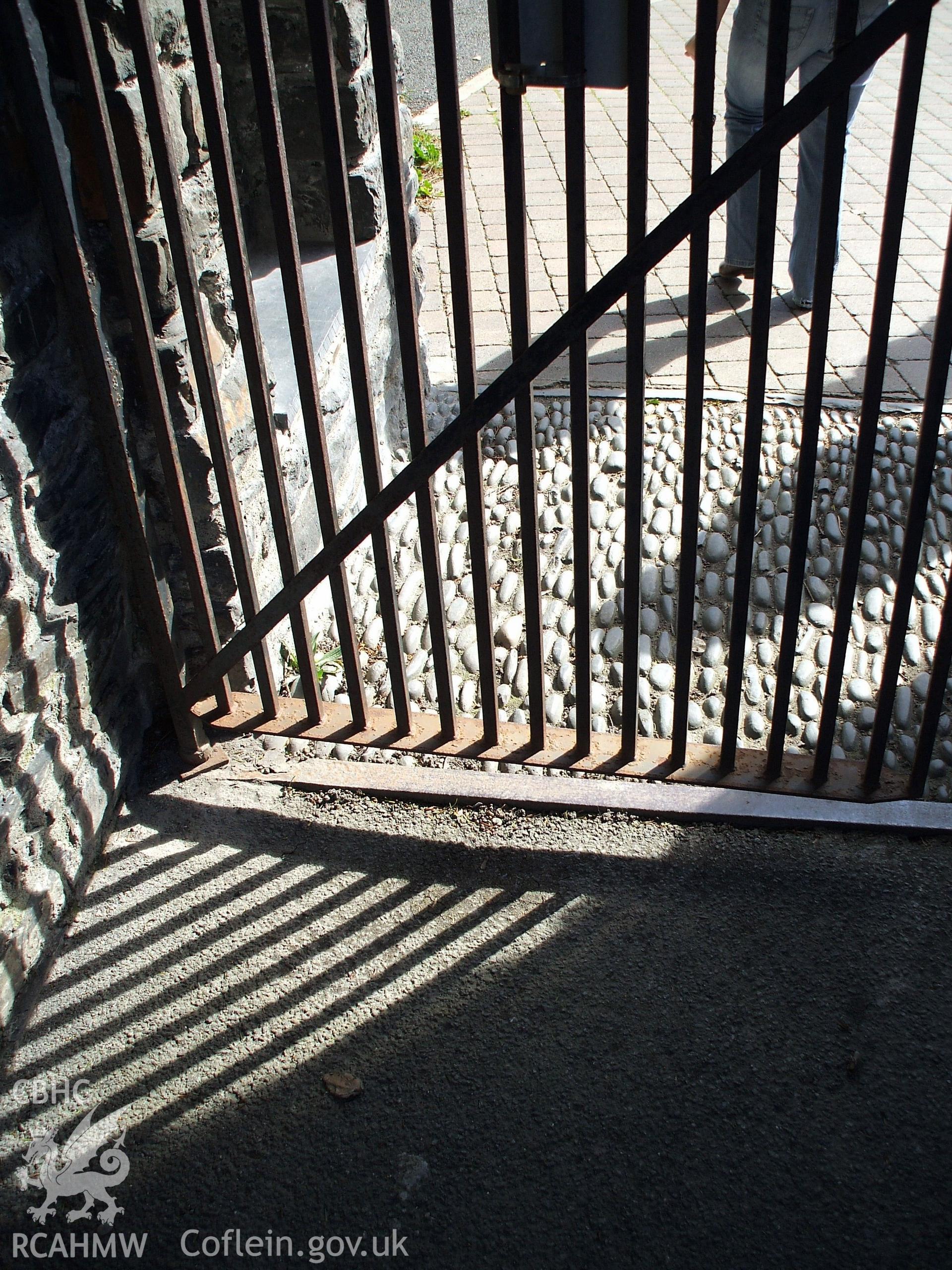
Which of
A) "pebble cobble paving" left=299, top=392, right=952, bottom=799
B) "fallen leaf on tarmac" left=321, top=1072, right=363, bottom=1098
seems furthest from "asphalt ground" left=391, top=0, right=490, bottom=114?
"fallen leaf on tarmac" left=321, top=1072, right=363, bottom=1098

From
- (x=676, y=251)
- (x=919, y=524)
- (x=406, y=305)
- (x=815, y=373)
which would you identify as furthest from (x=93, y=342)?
(x=676, y=251)

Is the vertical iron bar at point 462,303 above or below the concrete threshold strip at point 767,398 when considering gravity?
above

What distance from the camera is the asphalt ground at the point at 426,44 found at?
858cm

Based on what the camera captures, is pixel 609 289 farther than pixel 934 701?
No

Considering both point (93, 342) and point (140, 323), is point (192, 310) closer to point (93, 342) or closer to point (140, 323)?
point (140, 323)

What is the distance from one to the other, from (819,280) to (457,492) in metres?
2.03

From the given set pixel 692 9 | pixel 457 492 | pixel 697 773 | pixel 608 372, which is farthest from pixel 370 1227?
pixel 692 9

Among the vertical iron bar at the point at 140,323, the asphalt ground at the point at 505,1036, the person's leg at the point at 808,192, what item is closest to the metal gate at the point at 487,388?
the vertical iron bar at the point at 140,323

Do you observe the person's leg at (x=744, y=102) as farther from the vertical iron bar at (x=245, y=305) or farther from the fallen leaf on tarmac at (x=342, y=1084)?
the fallen leaf on tarmac at (x=342, y=1084)

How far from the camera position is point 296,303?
6.98 feet

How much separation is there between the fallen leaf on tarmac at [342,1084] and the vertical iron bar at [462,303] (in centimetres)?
87

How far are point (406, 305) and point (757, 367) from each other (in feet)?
2.27

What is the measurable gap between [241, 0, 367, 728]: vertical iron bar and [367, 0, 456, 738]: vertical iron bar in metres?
0.19

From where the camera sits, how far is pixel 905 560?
2.16 m
